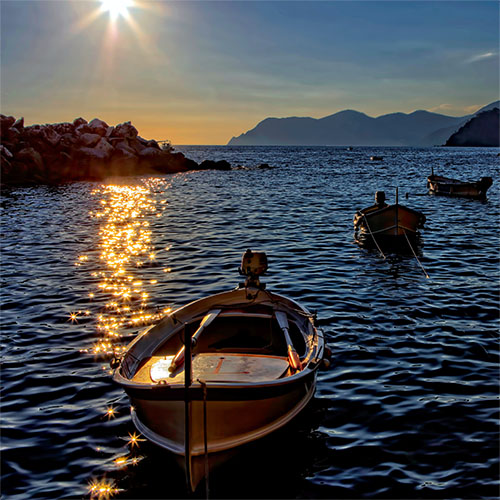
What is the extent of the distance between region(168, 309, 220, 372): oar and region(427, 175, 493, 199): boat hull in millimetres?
35124

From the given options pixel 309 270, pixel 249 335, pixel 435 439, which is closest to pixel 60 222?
pixel 309 270

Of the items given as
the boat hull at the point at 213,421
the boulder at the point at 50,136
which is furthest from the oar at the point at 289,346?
the boulder at the point at 50,136

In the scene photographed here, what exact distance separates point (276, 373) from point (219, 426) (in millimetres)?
1380

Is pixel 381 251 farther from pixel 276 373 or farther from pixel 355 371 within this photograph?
pixel 276 373

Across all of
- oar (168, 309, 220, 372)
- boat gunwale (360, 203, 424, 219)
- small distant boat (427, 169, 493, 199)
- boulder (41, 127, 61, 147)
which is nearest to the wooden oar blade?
oar (168, 309, 220, 372)

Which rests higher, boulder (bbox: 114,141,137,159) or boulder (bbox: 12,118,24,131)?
boulder (bbox: 12,118,24,131)

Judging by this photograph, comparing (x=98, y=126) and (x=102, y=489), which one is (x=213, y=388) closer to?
(x=102, y=489)

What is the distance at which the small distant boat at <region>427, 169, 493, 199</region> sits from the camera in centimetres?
3956

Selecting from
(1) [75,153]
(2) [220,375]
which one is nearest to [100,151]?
(1) [75,153]

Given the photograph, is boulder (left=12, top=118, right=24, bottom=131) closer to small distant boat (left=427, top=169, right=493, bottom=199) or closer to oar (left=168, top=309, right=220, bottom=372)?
small distant boat (left=427, top=169, right=493, bottom=199)

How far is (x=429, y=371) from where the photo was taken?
33.3 feet

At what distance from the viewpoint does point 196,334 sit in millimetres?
9242

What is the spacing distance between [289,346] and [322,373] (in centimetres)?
184

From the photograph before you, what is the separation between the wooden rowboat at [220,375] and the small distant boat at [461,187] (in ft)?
112
